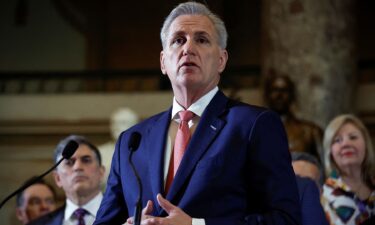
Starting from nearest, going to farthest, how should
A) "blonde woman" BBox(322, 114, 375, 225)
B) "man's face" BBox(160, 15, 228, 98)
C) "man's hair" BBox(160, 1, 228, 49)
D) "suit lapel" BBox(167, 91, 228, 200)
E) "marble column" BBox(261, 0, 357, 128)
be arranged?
"suit lapel" BBox(167, 91, 228, 200) → "man's face" BBox(160, 15, 228, 98) → "man's hair" BBox(160, 1, 228, 49) → "blonde woman" BBox(322, 114, 375, 225) → "marble column" BBox(261, 0, 357, 128)

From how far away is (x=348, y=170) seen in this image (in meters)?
4.83

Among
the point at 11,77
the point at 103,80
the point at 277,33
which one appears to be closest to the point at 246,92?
the point at 277,33

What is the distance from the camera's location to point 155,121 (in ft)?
9.32

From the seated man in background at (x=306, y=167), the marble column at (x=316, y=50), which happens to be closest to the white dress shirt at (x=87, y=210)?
the seated man in background at (x=306, y=167)

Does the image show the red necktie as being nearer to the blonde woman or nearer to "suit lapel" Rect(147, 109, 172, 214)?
"suit lapel" Rect(147, 109, 172, 214)

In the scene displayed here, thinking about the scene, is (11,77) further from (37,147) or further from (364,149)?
(364,149)

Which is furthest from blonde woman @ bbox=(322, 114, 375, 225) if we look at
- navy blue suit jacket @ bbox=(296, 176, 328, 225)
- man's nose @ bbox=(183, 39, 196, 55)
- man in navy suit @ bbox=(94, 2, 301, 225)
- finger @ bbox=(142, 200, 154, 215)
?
finger @ bbox=(142, 200, 154, 215)

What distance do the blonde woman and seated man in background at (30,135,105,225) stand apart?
126 centimetres

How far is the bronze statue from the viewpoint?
19.0ft

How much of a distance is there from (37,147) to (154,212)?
6.04 meters

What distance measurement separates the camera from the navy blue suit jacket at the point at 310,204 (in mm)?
3764

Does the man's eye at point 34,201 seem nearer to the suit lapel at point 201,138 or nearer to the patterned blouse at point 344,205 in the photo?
the patterned blouse at point 344,205

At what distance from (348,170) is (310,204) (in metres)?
1.05

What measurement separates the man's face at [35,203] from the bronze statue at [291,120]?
1574mm
